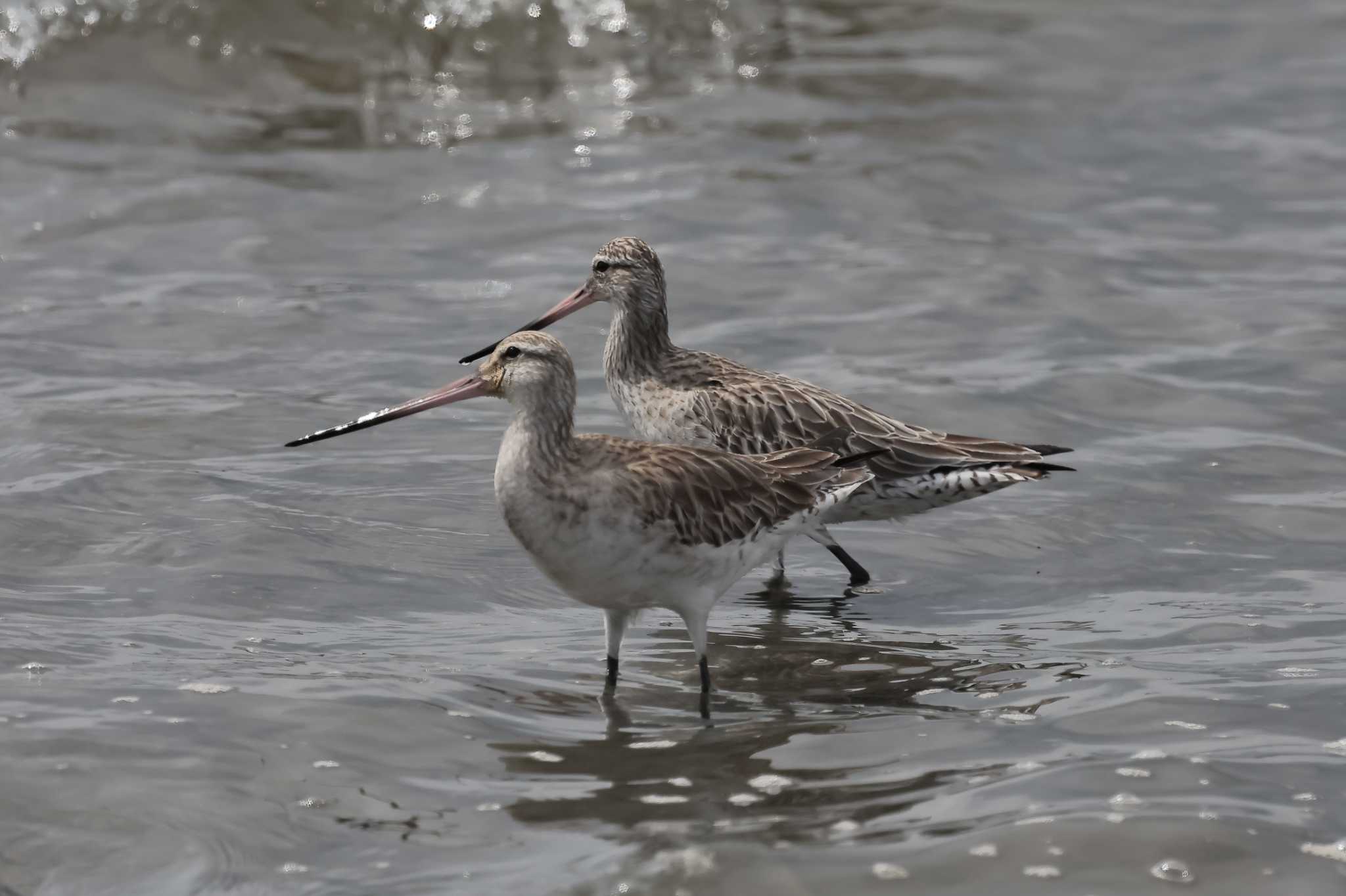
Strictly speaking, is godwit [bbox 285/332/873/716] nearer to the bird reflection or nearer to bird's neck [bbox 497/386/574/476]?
bird's neck [bbox 497/386/574/476]

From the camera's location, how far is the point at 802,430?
333 inches

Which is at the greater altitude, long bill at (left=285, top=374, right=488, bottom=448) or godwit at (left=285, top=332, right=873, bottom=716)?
long bill at (left=285, top=374, right=488, bottom=448)

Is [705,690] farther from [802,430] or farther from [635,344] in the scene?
[635,344]

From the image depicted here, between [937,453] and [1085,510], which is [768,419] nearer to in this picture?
[937,453]

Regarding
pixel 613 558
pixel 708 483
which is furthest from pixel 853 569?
pixel 613 558

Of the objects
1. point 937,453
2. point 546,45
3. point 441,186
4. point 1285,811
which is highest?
point 546,45

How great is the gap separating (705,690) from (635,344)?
2715mm

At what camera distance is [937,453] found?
8.44 meters

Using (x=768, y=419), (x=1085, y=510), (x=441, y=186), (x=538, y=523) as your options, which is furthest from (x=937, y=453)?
(x=441, y=186)

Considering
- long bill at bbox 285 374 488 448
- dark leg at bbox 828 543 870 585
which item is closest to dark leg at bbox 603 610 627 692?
long bill at bbox 285 374 488 448

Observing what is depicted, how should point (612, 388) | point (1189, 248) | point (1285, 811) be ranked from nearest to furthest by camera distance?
point (1285, 811) → point (612, 388) → point (1189, 248)

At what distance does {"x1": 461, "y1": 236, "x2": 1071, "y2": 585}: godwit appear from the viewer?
8.37m

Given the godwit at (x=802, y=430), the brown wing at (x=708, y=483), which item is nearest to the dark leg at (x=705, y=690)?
the brown wing at (x=708, y=483)

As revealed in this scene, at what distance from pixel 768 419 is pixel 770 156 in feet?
23.7
